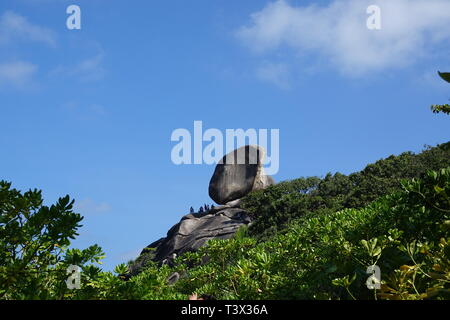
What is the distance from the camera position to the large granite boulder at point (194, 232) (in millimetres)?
33081

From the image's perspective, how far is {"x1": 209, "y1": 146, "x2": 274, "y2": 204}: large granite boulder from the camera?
4253cm

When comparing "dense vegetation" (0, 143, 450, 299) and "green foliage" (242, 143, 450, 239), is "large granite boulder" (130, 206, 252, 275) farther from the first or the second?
"dense vegetation" (0, 143, 450, 299)

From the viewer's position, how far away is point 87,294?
4.35 meters

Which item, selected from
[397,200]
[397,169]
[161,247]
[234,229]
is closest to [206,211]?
[161,247]

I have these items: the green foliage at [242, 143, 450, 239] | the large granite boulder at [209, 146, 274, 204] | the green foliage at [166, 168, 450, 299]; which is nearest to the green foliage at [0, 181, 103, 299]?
the green foliage at [166, 168, 450, 299]

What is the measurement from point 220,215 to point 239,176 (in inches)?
281

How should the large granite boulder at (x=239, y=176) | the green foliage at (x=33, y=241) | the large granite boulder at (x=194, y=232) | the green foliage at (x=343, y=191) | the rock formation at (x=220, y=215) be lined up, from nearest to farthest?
the green foliage at (x=33, y=241) < the green foliage at (x=343, y=191) < the large granite boulder at (x=194, y=232) < the rock formation at (x=220, y=215) < the large granite boulder at (x=239, y=176)

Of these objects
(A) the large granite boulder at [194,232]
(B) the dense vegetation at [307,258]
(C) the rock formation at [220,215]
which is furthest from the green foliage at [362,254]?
(A) the large granite boulder at [194,232]

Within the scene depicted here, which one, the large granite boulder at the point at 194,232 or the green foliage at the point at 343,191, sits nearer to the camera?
the green foliage at the point at 343,191

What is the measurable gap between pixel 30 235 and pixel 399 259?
3692 mm

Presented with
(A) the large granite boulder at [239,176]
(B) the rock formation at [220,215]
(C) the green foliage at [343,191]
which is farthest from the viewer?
(A) the large granite boulder at [239,176]

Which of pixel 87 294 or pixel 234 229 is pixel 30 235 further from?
pixel 234 229

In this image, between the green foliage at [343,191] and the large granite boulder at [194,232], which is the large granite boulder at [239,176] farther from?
the green foliage at [343,191]
